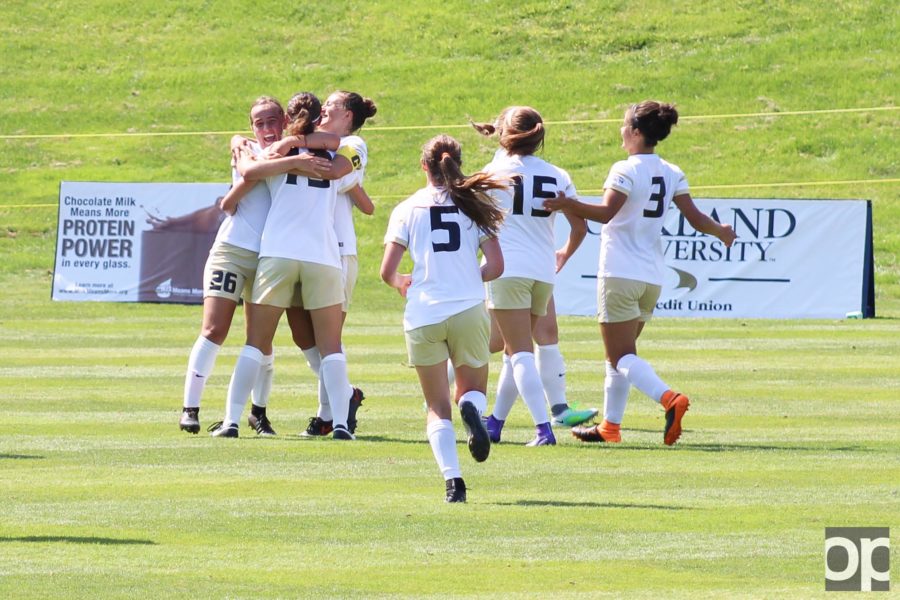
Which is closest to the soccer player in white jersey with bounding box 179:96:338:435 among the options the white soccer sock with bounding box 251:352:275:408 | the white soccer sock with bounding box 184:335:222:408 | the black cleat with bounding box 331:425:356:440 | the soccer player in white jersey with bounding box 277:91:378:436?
the white soccer sock with bounding box 184:335:222:408

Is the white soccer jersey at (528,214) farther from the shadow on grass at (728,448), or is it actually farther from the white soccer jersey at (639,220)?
the shadow on grass at (728,448)

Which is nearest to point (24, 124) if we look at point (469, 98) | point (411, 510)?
point (469, 98)

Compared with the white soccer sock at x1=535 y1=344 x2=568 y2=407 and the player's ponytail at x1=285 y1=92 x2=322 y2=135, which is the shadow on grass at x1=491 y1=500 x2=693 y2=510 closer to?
the white soccer sock at x1=535 y1=344 x2=568 y2=407

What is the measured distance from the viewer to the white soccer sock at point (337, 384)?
34.3ft

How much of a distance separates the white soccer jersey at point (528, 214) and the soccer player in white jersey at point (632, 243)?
385mm

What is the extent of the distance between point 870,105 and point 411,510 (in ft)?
106

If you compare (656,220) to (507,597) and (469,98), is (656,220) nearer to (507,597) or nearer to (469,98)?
(507,597)

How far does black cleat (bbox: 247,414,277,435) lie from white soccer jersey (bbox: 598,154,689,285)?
7.56 feet

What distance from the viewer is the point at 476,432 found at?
26.7ft

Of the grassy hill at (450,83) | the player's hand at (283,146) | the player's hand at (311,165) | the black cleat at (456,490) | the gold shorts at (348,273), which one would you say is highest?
the grassy hill at (450,83)

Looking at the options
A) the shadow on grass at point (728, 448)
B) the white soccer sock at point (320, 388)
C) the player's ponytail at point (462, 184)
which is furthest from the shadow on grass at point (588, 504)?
the white soccer sock at point (320, 388)

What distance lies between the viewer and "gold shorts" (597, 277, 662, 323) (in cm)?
1055

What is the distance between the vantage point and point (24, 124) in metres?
41.3

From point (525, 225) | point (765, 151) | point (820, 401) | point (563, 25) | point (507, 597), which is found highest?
point (563, 25)
